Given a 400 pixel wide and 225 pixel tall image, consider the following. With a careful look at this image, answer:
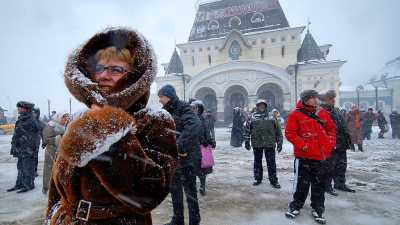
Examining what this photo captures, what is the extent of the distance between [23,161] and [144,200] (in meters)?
5.86

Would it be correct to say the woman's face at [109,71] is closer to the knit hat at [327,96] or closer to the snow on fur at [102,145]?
the snow on fur at [102,145]

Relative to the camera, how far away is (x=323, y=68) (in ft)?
77.1

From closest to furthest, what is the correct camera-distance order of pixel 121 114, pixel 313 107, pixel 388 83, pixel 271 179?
1. pixel 121 114
2. pixel 313 107
3. pixel 271 179
4. pixel 388 83

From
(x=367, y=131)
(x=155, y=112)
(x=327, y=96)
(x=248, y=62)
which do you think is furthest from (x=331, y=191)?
(x=248, y=62)

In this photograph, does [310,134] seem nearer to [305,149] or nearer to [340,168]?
[305,149]

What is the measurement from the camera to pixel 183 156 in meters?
3.46

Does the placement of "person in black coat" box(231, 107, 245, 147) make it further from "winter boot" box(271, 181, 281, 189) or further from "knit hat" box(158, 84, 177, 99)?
"knit hat" box(158, 84, 177, 99)

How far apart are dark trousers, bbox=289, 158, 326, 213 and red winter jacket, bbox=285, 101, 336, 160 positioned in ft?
0.40

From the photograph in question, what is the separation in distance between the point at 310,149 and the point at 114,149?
135 inches

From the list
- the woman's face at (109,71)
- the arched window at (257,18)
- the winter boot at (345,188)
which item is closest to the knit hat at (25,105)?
the woman's face at (109,71)

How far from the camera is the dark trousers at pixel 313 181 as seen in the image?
3896mm

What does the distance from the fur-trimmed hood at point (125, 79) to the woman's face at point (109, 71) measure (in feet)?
0.13

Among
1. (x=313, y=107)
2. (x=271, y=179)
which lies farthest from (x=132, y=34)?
(x=271, y=179)

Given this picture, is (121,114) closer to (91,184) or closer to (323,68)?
(91,184)
